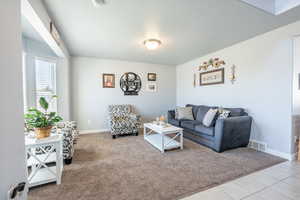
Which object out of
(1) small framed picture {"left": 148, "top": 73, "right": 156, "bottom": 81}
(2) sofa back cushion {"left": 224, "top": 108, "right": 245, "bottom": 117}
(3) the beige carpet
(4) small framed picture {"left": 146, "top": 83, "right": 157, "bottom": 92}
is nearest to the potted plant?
(3) the beige carpet

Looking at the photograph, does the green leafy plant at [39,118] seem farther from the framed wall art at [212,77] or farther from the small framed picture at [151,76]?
the framed wall art at [212,77]

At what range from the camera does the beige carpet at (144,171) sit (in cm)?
163

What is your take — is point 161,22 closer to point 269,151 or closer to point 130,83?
point 130,83

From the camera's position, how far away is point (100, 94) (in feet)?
14.5

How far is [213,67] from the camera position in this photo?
154 inches

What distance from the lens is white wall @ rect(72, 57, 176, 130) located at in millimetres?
4195

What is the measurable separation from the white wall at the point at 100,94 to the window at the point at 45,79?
735 mm

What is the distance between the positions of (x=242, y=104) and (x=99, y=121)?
13.0 feet

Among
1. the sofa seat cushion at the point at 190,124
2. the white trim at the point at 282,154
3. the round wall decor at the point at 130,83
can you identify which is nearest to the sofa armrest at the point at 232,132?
the white trim at the point at 282,154

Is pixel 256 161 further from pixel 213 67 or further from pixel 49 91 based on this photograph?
pixel 49 91

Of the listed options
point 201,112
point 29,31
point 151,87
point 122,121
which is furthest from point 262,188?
point 29,31

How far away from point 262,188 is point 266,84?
78.0 inches

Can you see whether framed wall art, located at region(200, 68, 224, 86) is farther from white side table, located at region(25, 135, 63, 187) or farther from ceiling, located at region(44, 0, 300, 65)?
white side table, located at region(25, 135, 63, 187)

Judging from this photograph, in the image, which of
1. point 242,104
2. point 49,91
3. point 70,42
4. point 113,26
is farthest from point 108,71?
point 242,104
